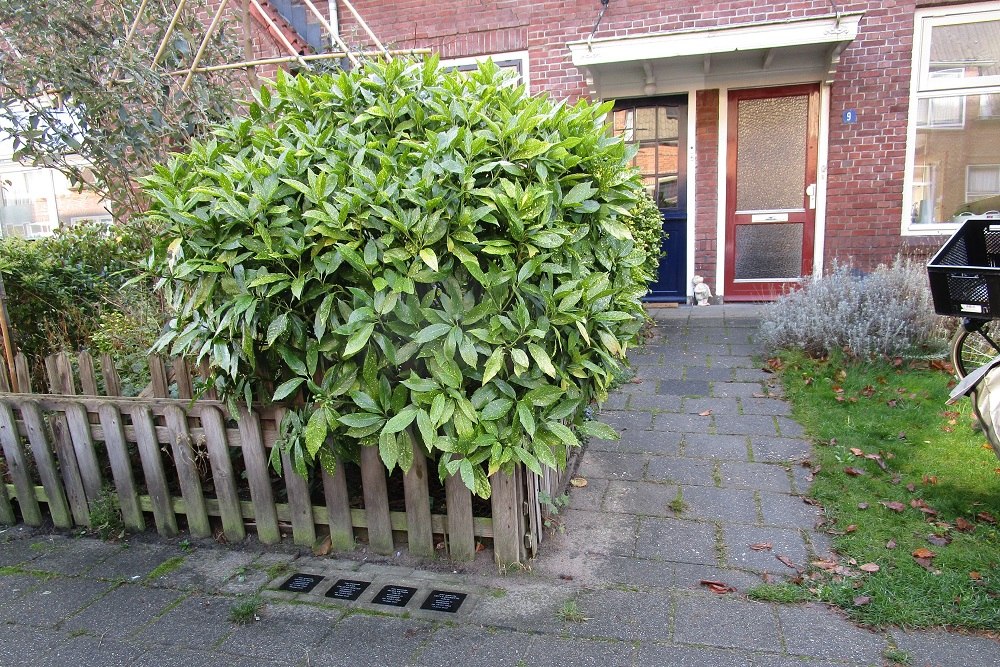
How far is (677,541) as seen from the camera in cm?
311

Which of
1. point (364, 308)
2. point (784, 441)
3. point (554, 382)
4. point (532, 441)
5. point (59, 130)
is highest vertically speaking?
point (59, 130)

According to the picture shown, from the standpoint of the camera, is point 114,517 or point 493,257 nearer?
point 493,257

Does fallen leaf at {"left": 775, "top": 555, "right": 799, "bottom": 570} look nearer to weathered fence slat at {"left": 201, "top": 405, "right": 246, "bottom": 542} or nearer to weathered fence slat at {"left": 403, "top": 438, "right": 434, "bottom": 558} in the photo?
weathered fence slat at {"left": 403, "top": 438, "right": 434, "bottom": 558}

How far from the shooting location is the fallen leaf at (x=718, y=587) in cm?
270

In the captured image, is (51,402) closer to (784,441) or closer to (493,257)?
(493,257)

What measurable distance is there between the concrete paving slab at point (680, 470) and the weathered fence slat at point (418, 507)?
4.63 feet

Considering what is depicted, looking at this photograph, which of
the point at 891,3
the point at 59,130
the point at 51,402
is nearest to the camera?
the point at 51,402

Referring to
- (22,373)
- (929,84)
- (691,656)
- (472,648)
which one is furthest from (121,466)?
(929,84)

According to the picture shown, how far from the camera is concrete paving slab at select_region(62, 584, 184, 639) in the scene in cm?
262

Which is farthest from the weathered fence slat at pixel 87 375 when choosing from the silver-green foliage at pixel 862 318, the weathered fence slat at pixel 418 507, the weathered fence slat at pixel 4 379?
the silver-green foliage at pixel 862 318

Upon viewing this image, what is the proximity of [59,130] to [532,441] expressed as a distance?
3575 millimetres

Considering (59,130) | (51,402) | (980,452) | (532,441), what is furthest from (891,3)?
(51,402)

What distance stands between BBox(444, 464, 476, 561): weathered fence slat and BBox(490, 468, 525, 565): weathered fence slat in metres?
0.11

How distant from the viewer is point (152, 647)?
249 centimetres
